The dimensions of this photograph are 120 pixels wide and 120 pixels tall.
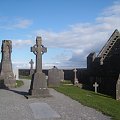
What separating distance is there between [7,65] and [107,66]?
40.2 feet

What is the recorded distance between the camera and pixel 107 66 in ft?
111

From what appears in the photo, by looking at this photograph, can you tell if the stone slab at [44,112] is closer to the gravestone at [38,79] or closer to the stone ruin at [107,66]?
the gravestone at [38,79]

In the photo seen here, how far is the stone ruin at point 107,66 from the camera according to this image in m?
30.0

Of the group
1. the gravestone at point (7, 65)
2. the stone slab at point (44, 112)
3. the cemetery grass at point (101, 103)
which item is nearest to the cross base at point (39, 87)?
the cemetery grass at point (101, 103)

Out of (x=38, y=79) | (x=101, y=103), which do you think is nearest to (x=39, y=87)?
(x=38, y=79)

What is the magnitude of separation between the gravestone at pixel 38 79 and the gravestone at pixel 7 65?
311 inches

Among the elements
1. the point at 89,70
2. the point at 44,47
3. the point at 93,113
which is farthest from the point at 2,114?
the point at 89,70

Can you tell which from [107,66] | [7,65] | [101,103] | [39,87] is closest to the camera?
[101,103]

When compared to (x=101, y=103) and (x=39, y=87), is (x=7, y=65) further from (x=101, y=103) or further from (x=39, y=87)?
(x=101, y=103)

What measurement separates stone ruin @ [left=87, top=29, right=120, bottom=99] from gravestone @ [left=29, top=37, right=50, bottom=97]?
32.1 feet

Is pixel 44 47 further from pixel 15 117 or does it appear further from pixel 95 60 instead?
pixel 95 60

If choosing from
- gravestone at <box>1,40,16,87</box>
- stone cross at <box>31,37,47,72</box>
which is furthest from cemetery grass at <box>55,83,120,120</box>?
gravestone at <box>1,40,16,87</box>

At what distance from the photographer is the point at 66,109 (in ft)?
39.9

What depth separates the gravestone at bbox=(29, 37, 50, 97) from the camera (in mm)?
17359
